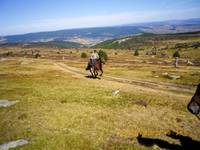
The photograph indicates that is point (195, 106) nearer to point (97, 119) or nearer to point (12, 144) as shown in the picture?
point (97, 119)

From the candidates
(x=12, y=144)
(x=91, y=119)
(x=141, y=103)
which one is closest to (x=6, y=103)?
(x=91, y=119)

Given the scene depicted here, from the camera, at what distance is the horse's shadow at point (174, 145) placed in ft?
53.1

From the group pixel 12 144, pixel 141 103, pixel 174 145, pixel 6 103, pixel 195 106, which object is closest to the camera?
pixel 195 106

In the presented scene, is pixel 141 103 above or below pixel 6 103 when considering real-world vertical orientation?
below

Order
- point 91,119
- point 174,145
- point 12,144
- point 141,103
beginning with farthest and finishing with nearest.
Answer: point 141,103, point 91,119, point 12,144, point 174,145

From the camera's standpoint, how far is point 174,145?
54.1 feet

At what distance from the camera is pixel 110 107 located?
2508 centimetres

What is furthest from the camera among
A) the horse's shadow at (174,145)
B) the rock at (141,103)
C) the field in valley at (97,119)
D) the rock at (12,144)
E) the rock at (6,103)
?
the rock at (6,103)

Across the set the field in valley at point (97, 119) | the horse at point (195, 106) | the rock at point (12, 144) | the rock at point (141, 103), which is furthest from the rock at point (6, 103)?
the horse at point (195, 106)

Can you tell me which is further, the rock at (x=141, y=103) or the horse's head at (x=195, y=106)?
the rock at (x=141, y=103)

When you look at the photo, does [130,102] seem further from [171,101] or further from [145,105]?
[171,101]

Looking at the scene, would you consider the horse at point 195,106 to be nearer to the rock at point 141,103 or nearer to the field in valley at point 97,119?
the field in valley at point 97,119

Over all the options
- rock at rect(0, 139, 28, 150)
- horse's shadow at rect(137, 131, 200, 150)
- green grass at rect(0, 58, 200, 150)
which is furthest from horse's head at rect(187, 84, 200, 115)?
rock at rect(0, 139, 28, 150)

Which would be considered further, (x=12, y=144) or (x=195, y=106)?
(x=12, y=144)
